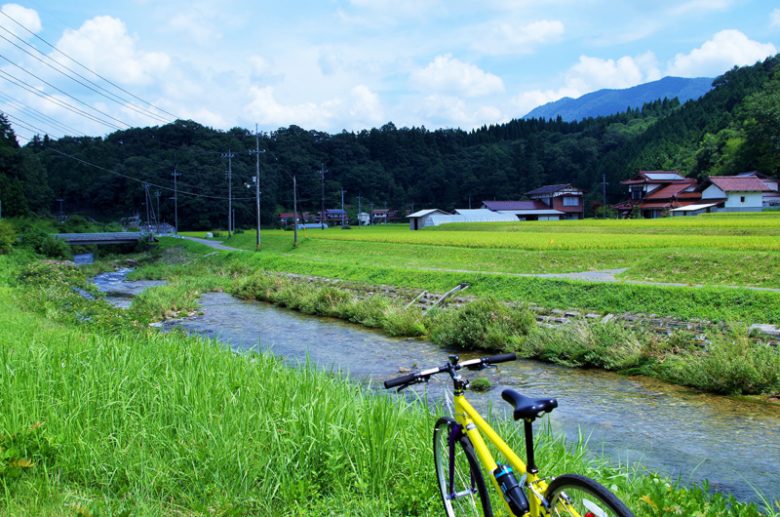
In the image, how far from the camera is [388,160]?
106 m

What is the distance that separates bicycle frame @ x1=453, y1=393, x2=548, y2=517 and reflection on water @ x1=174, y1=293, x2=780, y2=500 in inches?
143

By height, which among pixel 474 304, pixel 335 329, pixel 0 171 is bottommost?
pixel 335 329

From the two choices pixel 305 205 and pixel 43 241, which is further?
pixel 305 205

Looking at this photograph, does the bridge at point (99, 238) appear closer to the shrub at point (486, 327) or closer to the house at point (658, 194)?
the shrub at point (486, 327)

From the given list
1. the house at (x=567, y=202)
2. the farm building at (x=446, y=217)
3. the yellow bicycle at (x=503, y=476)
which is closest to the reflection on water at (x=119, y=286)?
the yellow bicycle at (x=503, y=476)

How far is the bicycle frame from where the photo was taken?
9.34 feet

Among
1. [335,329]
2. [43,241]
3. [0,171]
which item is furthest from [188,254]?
[335,329]

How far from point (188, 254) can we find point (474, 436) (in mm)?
43868

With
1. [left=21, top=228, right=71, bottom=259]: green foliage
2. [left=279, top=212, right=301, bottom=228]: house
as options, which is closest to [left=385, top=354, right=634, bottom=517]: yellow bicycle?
[left=21, top=228, right=71, bottom=259]: green foliage

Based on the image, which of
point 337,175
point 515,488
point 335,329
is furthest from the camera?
point 337,175

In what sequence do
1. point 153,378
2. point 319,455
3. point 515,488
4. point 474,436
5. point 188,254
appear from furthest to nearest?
point 188,254
point 153,378
point 319,455
point 474,436
point 515,488

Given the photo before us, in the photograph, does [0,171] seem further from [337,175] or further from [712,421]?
[712,421]

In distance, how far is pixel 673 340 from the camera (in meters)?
11.9

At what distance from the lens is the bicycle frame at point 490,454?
2.85 m
